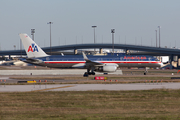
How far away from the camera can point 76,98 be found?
24.4m

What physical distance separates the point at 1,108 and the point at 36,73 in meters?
46.7

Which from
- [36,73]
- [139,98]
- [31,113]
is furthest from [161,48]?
[31,113]

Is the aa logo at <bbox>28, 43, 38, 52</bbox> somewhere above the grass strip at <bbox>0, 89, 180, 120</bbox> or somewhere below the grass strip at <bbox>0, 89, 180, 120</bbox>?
above

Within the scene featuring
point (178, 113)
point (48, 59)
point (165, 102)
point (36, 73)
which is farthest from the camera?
point (36, 73)

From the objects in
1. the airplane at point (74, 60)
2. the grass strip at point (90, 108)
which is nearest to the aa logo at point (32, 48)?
the airplane at point (74, 60)

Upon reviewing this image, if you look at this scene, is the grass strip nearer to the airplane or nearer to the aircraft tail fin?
the airplane

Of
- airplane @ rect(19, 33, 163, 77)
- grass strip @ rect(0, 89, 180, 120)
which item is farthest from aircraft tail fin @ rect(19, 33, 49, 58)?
grass strip @ rect(0, 89, 180, 120)

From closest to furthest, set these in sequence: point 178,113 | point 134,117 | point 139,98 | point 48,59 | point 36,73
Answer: point 134,117 < point 178,113 < point 139,98 < point 48,59 < point 36,73

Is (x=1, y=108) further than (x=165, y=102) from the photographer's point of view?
No

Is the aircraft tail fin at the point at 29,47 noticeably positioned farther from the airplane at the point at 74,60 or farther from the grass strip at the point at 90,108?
the grass strip at the point at 90,108

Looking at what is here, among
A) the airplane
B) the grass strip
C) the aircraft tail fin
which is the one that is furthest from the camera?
the aircraft tail fin

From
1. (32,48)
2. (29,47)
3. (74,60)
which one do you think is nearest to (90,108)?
(74,60)

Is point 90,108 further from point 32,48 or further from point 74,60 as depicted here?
point 32,48

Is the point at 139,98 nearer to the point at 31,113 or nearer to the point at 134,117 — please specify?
the point at 134,117
